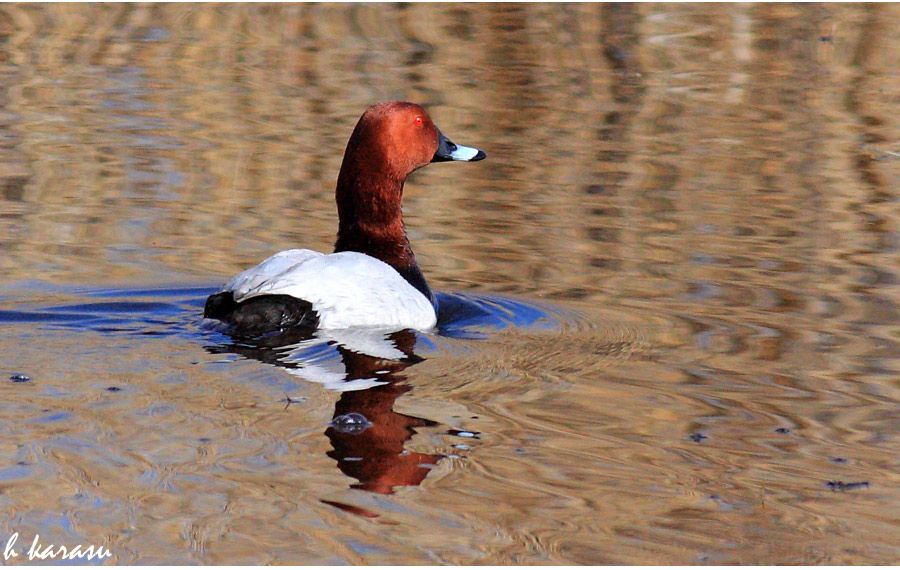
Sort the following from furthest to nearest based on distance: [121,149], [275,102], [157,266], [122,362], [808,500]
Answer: [275,102] < [121,149] < [157,266] < [122,362] < [808,500]

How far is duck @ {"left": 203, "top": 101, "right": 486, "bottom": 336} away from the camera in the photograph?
560 cm

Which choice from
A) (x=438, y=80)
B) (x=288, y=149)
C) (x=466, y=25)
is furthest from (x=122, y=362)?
(x=466, y=25)

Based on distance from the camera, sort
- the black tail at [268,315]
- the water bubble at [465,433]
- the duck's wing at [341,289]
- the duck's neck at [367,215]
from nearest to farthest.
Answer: the water bubble at [465,433] < the black tail at [268,315] < the duck's wing at [341,289] < the duck's neck at [367,215]

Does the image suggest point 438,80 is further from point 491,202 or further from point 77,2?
point 77,2

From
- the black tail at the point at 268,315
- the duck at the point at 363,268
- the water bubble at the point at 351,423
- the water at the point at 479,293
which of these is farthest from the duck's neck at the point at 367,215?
the water bubble at the point at 351,423

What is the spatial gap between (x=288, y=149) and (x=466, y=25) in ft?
14.9

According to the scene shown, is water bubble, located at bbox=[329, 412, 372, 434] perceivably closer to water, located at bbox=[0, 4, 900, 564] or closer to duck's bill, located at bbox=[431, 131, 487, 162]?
water, located at bbox=[0, 4, 900, 564]

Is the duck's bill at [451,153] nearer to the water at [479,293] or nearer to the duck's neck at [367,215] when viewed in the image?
the duck's neck at [367,215]

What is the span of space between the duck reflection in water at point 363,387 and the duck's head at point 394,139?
3.35 ft

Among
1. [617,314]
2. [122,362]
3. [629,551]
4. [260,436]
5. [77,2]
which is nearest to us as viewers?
[629,551]

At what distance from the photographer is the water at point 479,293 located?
12.2ft

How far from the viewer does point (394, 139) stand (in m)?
6.48

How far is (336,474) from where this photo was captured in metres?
3.94

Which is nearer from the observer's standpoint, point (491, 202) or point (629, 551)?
point (629, 551)
